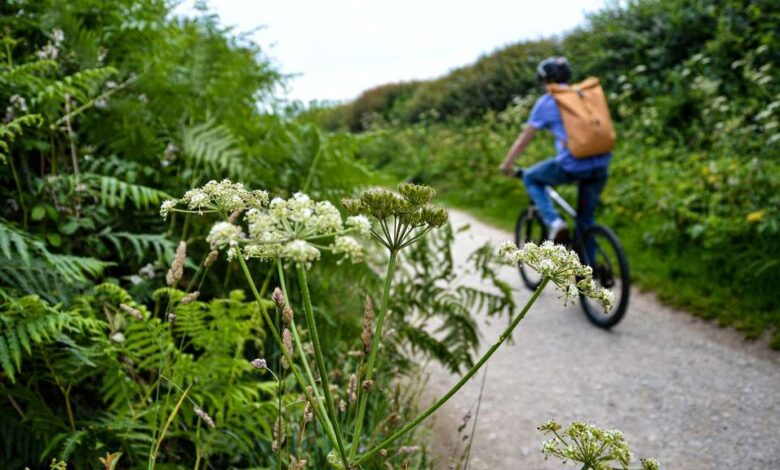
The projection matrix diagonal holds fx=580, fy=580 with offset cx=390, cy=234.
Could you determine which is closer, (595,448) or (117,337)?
(595,448)

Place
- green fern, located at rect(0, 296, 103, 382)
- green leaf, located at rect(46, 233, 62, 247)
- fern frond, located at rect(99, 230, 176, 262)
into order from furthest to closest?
fern frond, located at rect(99, 230, 176, 262) → green leaf, located at rect(46, 233, 62, 247) → green fern, located at rect(0, 296, 103, 382)

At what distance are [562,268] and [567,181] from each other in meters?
4.71

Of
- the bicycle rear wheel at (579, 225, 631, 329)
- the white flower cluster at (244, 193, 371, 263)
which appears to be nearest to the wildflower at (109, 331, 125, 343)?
the white flower cluster at (244, 193, 371, 263)

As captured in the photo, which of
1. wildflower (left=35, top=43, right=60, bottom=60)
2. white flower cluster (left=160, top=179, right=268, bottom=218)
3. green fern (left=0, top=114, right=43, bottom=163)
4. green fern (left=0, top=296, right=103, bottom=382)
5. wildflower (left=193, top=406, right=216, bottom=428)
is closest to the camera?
white flower cluster (left=160, top=179, right=268, bottom=218)

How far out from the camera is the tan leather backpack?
4.94 m

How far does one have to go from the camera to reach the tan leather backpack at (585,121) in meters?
4.94

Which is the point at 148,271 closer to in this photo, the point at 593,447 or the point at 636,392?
the point at 593,447

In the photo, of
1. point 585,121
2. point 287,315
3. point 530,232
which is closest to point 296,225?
point 287,315

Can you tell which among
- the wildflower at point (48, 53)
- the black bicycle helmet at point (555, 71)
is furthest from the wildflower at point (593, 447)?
the black bicycle helmet at point (555, 71)

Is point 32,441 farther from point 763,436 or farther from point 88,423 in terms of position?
point 763,436

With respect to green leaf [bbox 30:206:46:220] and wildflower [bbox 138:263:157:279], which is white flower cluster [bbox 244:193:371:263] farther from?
green leaf [bbox 30:206:46:220]

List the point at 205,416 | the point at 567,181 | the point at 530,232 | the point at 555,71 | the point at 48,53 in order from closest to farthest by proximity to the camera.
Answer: the point at 205,416, the point at 48,53, the point at 555,71, the point at 567,181, the point at 530,232

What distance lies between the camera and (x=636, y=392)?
156 inches

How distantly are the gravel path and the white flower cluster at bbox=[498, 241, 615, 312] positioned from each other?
196 cm
